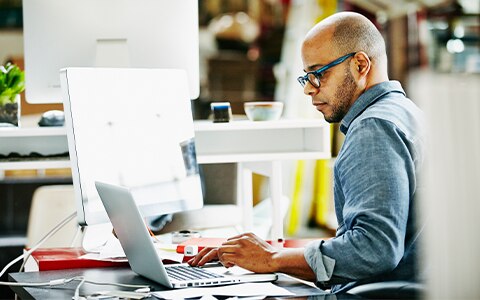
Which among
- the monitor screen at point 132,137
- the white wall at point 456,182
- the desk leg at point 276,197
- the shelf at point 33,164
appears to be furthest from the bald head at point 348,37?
the white wall at point 456,182

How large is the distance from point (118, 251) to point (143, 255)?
398 millimetres

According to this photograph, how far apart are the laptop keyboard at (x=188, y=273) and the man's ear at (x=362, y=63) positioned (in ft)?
2.11

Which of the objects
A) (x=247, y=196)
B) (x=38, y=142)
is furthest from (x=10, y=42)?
(x=38, y=142)

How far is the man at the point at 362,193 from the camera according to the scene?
178 centimetres

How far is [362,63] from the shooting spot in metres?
2.11

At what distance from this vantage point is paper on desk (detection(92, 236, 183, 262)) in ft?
7.06

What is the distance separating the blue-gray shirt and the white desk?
2.95 ft

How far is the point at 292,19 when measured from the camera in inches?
290

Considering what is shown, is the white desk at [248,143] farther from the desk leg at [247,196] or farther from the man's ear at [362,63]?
the man's ear at [362,63]

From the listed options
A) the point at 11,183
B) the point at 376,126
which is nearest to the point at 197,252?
the point at 376,126

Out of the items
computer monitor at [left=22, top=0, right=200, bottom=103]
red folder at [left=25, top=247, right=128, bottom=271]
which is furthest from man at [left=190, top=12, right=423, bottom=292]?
computer monitor at [left=22, top=0, right=200, bottom=103]

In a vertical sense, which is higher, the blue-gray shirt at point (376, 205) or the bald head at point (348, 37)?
the bald head at point (348, 37)

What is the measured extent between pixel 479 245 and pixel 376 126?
86 centimetres

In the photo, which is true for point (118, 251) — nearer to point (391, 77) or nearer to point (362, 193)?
point (362, 193)
